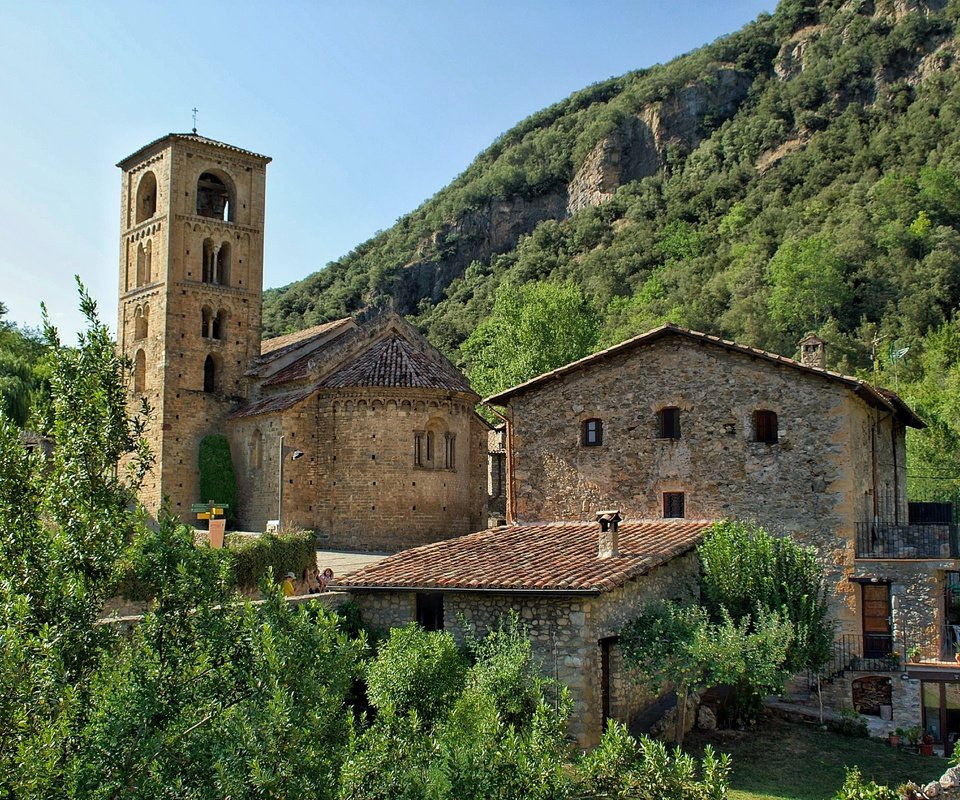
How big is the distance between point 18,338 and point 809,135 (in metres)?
77.6

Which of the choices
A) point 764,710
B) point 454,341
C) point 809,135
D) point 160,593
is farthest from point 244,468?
point 809,135

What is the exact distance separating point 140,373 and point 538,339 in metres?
21.6

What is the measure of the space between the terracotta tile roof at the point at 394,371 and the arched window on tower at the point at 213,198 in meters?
9.50

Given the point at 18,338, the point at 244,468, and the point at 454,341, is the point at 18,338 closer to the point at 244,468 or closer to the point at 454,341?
the point at 244,468

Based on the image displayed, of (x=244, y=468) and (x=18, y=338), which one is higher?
(x=18, y=338)

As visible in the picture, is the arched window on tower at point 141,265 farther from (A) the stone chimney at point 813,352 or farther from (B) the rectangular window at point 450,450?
(A) the stone chimney at point 813,352

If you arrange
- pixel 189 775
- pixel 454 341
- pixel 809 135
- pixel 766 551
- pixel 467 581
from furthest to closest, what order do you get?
pixel 809 135 < pixel 454 341 < pixel 766 551 < pixel 467 581 < pixel 189 775

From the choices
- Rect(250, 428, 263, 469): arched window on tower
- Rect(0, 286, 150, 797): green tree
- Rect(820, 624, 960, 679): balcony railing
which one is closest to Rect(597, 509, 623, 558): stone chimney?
Rect(820, 624, 960, 679): balcony railing

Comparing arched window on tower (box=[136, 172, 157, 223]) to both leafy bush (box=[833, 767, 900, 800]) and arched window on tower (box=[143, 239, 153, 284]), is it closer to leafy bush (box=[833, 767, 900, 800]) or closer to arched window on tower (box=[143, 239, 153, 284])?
arched window on tower (box=[143, 239, 153, 284])

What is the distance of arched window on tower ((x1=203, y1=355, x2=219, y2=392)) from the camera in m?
38.3

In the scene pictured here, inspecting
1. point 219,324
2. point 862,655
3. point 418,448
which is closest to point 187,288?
point 219,324

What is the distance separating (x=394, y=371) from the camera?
112 feet

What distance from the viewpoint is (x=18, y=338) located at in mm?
61156

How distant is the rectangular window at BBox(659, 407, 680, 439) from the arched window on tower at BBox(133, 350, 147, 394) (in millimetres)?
23818
